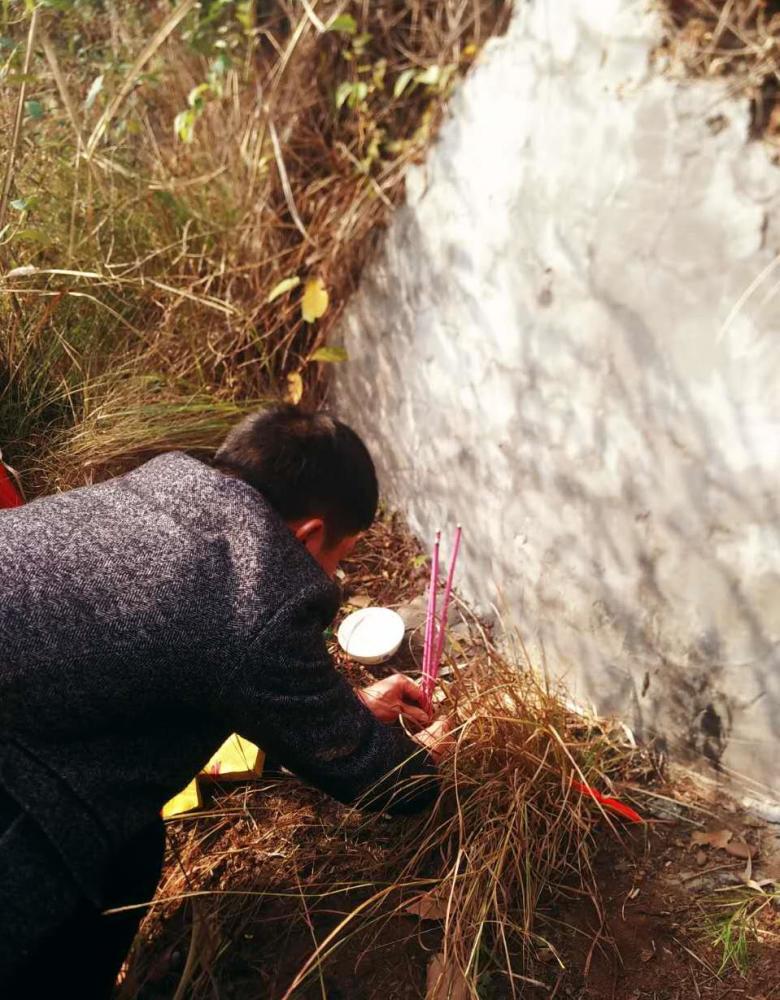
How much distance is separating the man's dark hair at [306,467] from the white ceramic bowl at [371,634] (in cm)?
69

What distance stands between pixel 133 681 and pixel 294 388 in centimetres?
173

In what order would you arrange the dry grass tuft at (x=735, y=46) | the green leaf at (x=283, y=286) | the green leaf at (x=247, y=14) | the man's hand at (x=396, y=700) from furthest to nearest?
1. the green leaf at (x=247, y=14)
2. the green leaf at (x=283, y=286)
3. the man's hand at (x=396, y=700)
4. the dry grass tuft at (x=735, y=46)

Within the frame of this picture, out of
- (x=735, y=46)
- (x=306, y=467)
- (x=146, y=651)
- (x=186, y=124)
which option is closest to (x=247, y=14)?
(x=186, y=124)

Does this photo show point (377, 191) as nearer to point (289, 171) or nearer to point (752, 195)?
point (289, 171)

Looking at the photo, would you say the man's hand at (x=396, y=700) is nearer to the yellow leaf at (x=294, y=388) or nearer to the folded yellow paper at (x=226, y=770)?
the folded yellow paper at (x=226, y=770)

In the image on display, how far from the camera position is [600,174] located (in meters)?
1.83

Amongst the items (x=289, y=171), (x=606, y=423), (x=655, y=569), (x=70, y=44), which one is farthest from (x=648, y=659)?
(x=70, y=44)

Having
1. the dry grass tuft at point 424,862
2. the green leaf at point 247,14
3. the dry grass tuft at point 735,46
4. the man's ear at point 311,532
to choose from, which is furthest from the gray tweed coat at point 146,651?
the green leaf at point 247,14

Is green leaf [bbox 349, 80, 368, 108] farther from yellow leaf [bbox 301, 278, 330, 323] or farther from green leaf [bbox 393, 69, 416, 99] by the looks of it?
yellow leaf [bbox 301, 278, 330, 323]

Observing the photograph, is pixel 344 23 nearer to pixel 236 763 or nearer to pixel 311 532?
pixel 311 532

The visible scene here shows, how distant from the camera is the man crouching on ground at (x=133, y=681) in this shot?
135cm

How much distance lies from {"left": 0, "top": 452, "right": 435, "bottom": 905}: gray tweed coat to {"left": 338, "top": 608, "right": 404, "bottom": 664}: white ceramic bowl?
0.78 meters

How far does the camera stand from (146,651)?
1.38m

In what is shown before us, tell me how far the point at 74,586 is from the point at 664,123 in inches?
53.4
